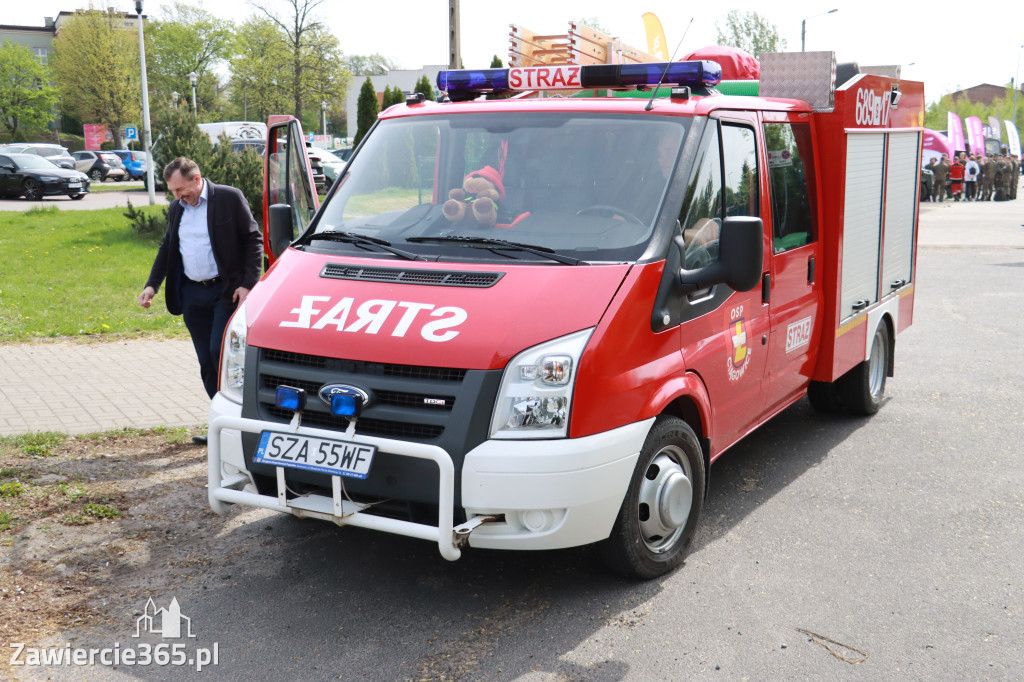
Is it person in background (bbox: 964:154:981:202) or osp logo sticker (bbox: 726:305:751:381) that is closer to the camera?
osp logo sticker (bbox: 726:305:751:381)

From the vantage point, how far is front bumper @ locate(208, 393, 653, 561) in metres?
3.67

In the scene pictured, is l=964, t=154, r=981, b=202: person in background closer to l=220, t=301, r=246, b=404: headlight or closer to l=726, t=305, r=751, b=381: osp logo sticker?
l=726, t=305, r=751, b=381: osp logo sticker

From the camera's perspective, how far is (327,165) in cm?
2708

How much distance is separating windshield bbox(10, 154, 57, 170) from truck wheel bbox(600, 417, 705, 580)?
32.2m

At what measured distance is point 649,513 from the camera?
Answer: 427 centimetres

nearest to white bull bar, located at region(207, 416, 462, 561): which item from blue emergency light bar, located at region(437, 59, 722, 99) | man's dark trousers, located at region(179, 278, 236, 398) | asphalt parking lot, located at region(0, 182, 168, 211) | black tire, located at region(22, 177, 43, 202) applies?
man's dark trousers, located at region(179, 278, 236, 398)

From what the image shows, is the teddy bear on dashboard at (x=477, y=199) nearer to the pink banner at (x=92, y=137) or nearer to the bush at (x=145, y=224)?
the bush at (x=145, y=224)

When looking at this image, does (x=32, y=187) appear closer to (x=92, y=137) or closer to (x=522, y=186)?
(x=92, y=137)

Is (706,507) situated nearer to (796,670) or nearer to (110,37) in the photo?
(796,670)

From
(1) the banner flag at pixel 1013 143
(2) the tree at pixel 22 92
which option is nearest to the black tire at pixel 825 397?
(1) the banner flag at pixel 1013 143

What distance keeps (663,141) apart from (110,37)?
213ft

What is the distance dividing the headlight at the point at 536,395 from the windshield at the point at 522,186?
2.00 feet

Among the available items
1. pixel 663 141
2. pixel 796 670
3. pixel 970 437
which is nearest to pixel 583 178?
pixel 663 141

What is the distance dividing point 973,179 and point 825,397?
113 ft
